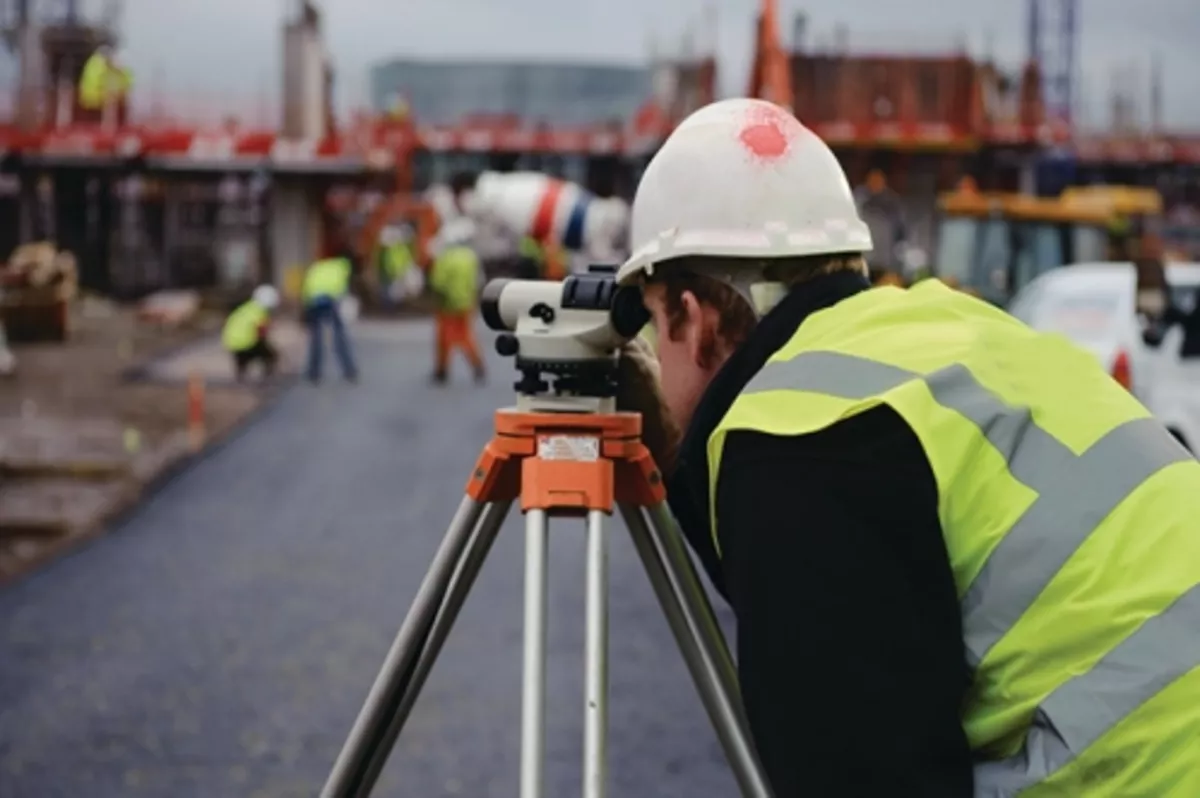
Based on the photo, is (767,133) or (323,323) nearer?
(767,133)

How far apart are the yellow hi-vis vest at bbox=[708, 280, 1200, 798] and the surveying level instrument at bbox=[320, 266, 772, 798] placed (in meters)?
0.56

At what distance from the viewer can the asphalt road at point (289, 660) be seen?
21.3 feet

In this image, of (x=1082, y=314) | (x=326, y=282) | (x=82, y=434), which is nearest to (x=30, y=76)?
(x=326, y=282)

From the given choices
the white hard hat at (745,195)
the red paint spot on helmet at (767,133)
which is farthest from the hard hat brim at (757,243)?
the red paint spot on helmet at (767,133)

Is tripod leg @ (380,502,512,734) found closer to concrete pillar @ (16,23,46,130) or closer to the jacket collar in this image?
the jacket collar

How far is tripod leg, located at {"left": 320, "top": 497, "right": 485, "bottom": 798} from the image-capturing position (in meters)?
2.75

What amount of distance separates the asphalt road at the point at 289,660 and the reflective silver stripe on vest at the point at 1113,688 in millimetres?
4255

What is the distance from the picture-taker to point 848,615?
6.20 ft

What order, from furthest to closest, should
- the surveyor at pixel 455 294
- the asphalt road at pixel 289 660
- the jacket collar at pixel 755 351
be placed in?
the surveyor at pixel 455 294
the asphalt road at pixel 289 660
the jacket collar at pixel 755 351

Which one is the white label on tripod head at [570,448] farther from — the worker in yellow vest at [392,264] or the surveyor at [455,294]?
the worker in yellow vest at [392,264]

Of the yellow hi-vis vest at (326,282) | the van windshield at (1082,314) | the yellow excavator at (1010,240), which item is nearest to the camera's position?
the van windshield at (1082,314)

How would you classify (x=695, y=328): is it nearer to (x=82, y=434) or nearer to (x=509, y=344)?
(x=509, y=344)

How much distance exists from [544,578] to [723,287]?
58 centimetres

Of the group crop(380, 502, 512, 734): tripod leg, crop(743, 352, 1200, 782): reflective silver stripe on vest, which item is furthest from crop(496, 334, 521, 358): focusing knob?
crop(743, 352, 1200, 782): reflective silver stripe on vest
